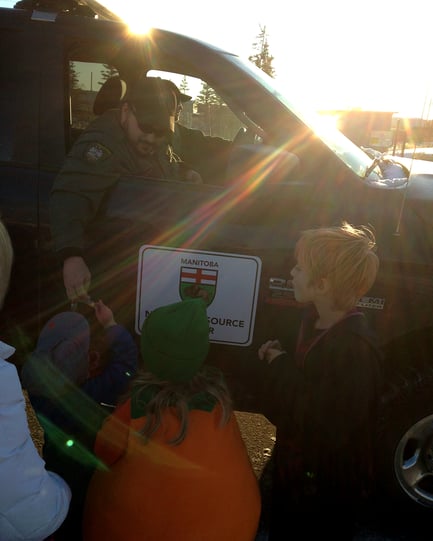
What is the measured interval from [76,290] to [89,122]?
33.6 inches

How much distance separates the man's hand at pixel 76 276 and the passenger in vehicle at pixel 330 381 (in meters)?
0.82

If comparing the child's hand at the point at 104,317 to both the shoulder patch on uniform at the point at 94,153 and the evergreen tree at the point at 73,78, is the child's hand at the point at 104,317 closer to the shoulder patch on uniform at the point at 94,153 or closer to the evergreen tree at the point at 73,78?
the shoulder patch on uniform at the point at 94,153

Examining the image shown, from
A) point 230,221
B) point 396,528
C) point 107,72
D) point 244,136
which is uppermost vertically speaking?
point 107,72

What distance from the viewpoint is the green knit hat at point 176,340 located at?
4.71ft

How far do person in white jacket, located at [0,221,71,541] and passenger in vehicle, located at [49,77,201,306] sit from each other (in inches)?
37.4

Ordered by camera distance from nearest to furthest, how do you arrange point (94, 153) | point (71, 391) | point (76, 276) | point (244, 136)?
1. point (71, 391)
2. point (76, 276)
3. point (94, 153)
4. point (244, 136)

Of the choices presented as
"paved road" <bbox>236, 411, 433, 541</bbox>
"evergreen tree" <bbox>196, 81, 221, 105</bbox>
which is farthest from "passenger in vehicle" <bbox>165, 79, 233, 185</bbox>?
"paved road" <bbox>236, 411, 433, 541</bbox>

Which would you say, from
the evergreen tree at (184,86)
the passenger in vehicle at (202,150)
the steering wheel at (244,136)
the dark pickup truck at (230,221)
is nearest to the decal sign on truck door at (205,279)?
the dark pickup truck at (230,221)

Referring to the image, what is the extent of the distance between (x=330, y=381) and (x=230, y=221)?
0.84 m

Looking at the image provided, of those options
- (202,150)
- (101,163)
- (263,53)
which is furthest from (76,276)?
(263,53)

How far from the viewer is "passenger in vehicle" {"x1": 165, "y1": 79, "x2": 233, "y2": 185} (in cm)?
331

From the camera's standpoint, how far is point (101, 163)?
92.7 inches

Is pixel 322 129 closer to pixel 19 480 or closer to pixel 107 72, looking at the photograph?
pixel 107 72

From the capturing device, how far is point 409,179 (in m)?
2.31
